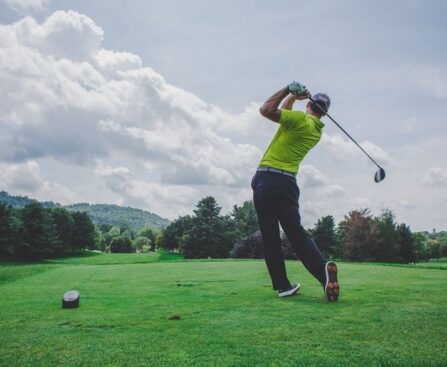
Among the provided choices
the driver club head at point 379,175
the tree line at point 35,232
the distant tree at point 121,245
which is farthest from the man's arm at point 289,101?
the distant tree at point 121,245

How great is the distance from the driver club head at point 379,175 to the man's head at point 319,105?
180cm

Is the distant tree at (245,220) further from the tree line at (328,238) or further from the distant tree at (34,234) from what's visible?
the distant tree at (34,234)

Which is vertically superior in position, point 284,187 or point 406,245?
point 284,187

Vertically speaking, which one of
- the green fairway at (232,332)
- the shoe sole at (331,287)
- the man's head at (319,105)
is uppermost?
the man's head at (319,105)

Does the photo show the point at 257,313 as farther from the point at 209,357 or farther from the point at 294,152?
the point at 294,152

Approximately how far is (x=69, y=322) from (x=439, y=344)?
3.15 meters

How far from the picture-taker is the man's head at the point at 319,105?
19.6ft

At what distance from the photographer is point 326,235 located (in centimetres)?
6775

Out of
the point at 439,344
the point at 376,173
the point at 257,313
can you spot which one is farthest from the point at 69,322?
the point at 376,173

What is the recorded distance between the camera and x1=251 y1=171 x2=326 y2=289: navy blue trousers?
5.42 m

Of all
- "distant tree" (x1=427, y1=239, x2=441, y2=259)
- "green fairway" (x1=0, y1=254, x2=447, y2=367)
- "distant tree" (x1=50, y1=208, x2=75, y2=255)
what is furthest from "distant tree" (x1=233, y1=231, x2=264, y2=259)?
"distant tree" (x1=427, y1=239, x2=441, y2=259)

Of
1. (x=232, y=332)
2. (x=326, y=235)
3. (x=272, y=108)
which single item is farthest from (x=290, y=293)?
(x=326, y=235)

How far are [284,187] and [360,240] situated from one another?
2278 inches

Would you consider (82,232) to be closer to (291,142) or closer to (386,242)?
(386,242)
